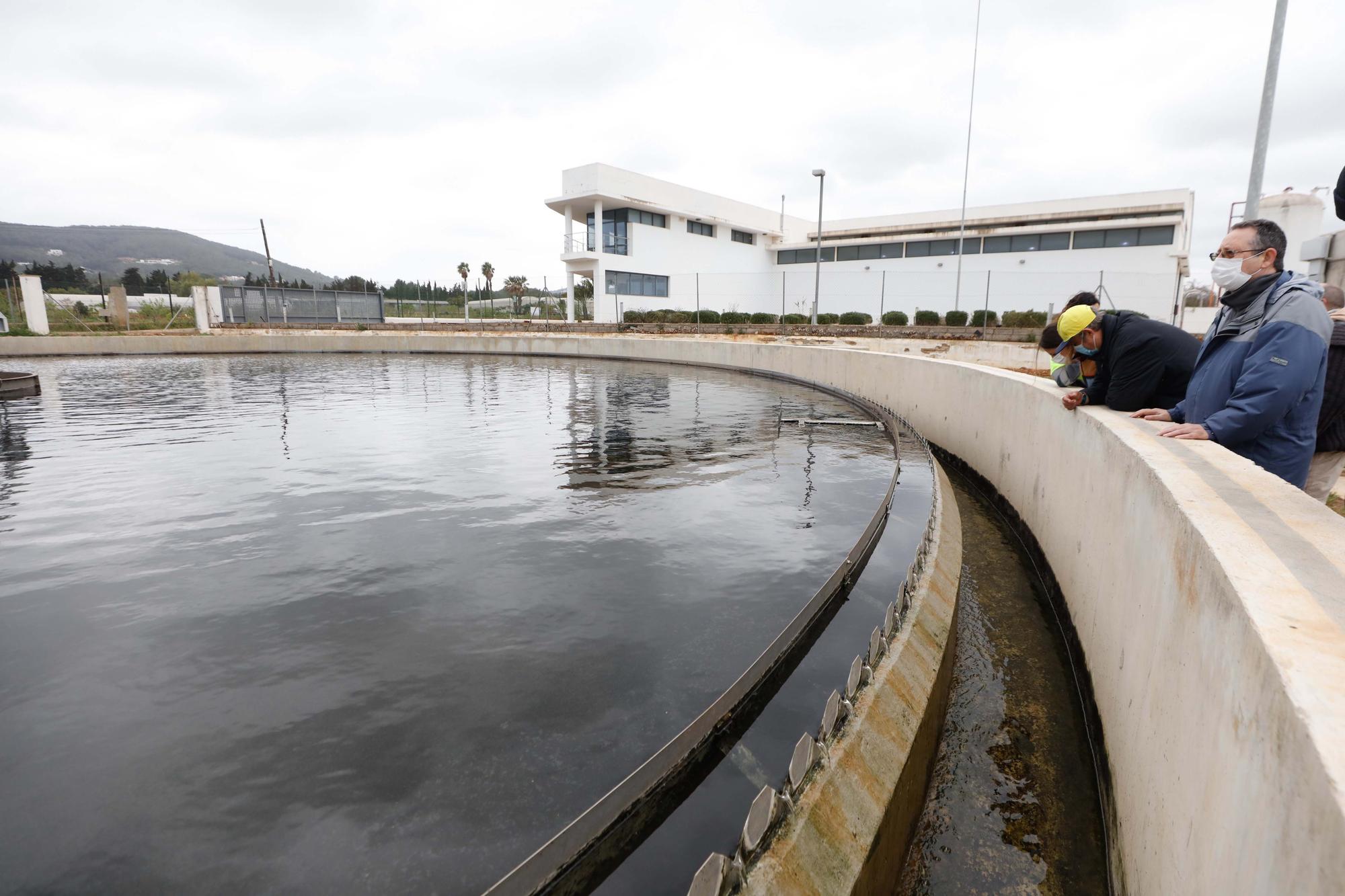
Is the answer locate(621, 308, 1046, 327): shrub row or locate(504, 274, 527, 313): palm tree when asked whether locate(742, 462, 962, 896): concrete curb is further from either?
locate(504, 274, 527, 313): palm tree

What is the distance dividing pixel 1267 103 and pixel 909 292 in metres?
26.6

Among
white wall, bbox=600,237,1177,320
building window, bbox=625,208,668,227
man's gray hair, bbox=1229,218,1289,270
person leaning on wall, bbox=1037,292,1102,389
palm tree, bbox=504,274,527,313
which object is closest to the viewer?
man's gray hair, bbox=1229,218,1289,270

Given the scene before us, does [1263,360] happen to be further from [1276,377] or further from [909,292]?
[909,292]

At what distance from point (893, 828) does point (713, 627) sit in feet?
7.03

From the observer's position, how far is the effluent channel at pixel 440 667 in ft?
10.6

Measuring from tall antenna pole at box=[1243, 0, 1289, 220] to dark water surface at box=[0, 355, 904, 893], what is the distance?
7715 mm

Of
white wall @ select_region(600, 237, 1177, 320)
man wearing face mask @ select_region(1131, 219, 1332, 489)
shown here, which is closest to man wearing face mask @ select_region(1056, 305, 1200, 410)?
man wearing face mask @ select_region(1131, 219, 1332, 489)

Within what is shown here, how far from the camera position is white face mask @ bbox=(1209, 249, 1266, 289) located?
4.12 metres

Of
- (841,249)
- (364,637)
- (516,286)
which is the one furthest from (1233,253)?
(516,286)

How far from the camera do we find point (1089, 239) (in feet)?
142

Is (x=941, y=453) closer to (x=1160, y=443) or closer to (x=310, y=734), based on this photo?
(x=1160, y=443)

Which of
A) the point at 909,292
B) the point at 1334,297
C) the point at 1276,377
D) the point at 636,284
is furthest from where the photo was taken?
the point at 636,284

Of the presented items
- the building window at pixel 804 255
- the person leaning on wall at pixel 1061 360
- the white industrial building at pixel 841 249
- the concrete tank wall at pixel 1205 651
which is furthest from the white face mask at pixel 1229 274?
the building window at pixel 804 255

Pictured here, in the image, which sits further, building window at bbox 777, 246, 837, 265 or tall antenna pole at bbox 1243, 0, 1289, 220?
building window at bbox 777, 246, 837, 265
